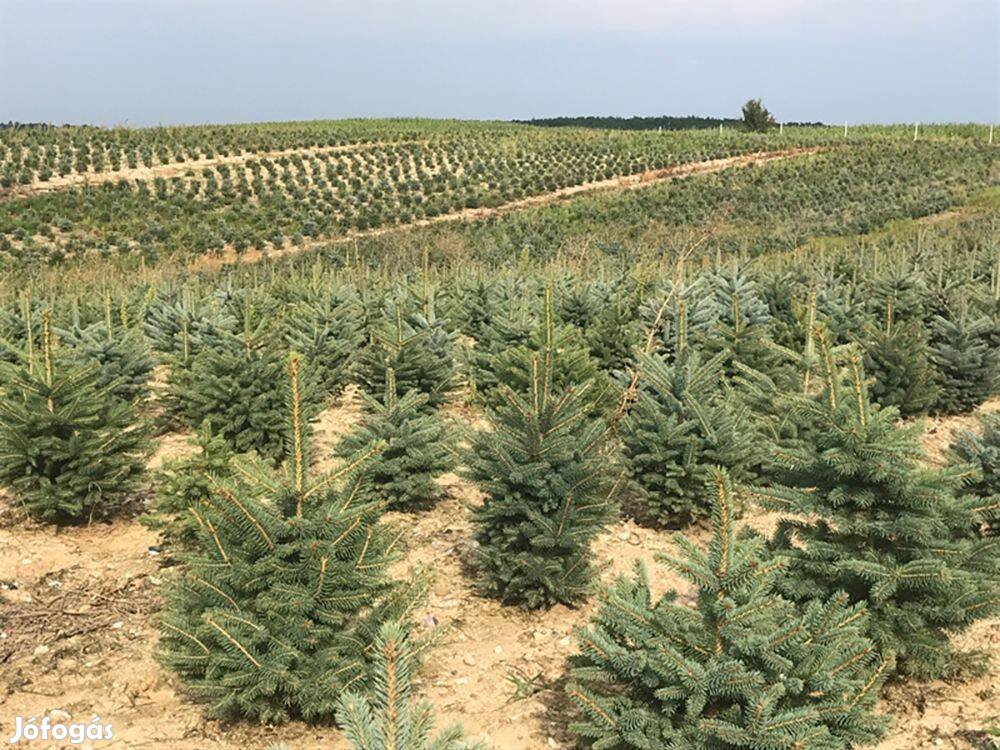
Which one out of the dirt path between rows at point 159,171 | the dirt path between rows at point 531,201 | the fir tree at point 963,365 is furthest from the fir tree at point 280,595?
the dirt path between rows at point 159,171

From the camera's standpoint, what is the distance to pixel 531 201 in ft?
152

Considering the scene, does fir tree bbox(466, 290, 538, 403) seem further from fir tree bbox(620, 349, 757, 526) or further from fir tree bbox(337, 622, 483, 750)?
fir tree bbox(337, 622, 483, 750)

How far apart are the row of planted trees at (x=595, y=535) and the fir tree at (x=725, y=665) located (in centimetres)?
1

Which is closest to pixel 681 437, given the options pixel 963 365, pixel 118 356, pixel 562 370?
pixel 562 370

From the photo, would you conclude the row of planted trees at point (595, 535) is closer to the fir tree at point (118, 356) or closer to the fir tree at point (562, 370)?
the fir tree at point (562, 370)

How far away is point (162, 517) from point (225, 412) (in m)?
1.45

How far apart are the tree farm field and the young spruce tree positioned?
3cm

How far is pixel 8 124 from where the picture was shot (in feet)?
179

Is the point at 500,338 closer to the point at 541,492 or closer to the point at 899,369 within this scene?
the point at 899,369

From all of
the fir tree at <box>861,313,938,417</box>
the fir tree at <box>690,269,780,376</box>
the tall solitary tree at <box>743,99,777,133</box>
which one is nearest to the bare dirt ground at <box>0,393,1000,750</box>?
the fir tree at <box>690,269,780,376</box>

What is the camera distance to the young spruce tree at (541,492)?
5430 millimetres

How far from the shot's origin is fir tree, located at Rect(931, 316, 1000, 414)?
10.4 metres

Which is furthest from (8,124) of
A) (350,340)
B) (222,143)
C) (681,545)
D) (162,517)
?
(681,545)

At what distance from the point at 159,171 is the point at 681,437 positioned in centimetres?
4411
